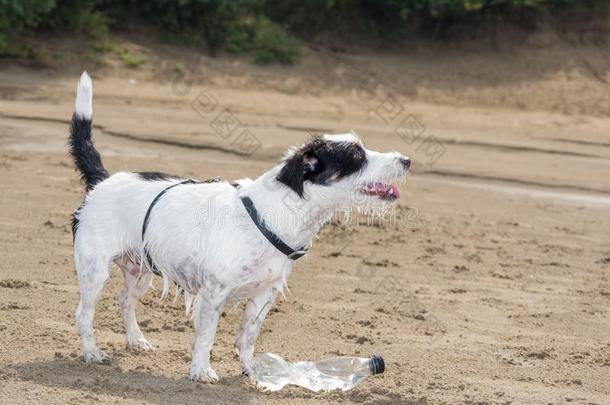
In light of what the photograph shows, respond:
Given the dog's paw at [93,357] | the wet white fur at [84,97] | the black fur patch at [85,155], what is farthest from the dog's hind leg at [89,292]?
the wet white fur at [84,97]

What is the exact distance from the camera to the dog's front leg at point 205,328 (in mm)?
6035

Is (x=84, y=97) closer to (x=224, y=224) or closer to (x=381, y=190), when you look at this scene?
(x=224, y=224)

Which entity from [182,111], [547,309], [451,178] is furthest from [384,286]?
[182,111]

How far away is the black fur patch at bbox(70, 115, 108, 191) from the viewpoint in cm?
679

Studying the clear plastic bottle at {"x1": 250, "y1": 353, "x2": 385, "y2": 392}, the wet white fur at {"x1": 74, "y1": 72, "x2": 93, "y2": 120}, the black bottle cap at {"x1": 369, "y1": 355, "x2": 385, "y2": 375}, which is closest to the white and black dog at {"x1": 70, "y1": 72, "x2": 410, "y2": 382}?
the clear plastic bottle at {"x1": 250, "y1": 353, "x2": 385, "y2": 392}

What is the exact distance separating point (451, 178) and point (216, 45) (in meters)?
6.87

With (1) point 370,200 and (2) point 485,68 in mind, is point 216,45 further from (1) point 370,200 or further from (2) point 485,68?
(1) point 370,200

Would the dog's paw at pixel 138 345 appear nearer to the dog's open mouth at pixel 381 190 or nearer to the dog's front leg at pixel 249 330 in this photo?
the dog's front leg at pixel 249 330

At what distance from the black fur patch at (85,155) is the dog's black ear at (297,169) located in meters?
1.41

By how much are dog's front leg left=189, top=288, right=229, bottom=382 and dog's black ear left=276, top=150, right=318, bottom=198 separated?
2.29 ft

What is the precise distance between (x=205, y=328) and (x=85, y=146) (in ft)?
5.00

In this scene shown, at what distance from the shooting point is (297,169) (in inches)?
A: 232

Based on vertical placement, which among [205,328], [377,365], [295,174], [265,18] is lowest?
[265,18]

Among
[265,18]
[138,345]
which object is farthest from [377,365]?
[265,18]
